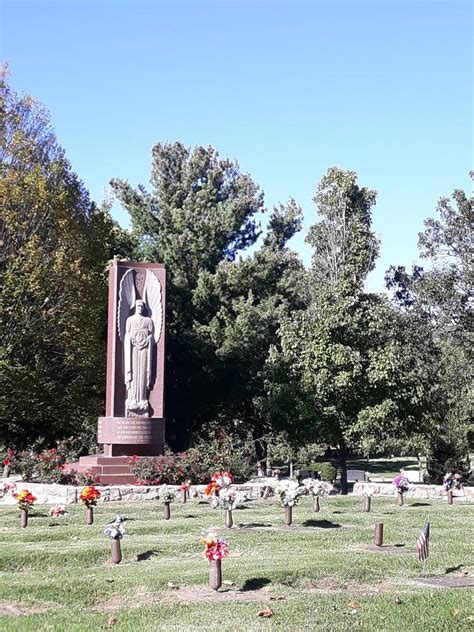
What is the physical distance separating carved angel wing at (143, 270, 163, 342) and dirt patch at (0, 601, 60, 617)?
16.7m

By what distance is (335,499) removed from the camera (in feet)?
70.2

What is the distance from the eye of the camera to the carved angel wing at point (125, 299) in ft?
84.8

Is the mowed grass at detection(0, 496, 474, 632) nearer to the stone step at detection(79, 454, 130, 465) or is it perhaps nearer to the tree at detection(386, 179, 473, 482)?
the stone step at detection(79, 454, 130, 465)

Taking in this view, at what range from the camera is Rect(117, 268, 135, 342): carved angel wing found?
25844 millimetres

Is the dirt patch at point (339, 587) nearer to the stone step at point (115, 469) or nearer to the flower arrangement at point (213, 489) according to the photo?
the flower arrangement at point (213, 489)

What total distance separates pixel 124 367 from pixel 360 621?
17.8 metres

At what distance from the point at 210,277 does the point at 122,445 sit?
602 inches

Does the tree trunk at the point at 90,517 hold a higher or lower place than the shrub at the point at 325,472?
lower

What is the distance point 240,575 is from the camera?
1070 centimetres

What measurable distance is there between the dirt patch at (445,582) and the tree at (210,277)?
26438 millimetres

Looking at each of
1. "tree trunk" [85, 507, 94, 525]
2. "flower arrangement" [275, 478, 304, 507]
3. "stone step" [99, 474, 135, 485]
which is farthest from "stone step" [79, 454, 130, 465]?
"flower arrangement" [275, 478, 304, 507]

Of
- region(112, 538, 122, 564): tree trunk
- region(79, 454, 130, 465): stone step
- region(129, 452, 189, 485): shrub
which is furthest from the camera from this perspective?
region(79, 454, 130, 465): stone step

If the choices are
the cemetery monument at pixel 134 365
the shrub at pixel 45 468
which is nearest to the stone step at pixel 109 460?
the cemetery monument at pixel 134 365

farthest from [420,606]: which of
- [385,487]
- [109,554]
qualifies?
[385,487]
